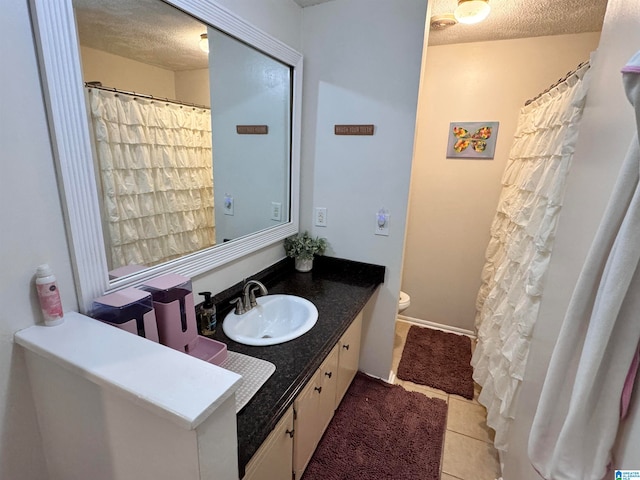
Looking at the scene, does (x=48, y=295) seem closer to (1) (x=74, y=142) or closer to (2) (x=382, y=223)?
(1) (x=74, y=142)

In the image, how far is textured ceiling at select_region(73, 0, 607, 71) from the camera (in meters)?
0.97

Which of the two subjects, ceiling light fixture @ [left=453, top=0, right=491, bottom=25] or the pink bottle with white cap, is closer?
the pink bottle with white cap

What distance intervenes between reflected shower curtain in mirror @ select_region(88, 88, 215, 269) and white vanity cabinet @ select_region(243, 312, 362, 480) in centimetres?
79

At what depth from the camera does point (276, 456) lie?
3.70 feet

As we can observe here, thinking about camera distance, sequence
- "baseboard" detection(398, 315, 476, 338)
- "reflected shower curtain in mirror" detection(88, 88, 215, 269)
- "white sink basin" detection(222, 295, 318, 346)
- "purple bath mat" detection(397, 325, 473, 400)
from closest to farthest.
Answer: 1. "reflected shower curtain in mirror" detection(88, 88, 215, 269)
2. "white sink basin" detection(222, 295, 318, 346)
3. "purple bath mat" detection(397, 325, 473, 400)
4. "baseboard" detection(398, 315, 476, 338)

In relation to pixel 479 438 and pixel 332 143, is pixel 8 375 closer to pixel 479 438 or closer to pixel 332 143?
pixel 332 143

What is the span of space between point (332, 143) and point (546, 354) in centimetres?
152

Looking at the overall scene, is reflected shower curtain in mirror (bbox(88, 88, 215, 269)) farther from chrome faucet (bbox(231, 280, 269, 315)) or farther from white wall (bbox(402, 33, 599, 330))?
white wall (bbox(402, 33, 599, 330))

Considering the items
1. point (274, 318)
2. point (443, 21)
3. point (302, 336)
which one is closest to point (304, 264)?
point (274, 318)

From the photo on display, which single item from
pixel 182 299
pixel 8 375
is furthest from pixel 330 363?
pixel 8 375

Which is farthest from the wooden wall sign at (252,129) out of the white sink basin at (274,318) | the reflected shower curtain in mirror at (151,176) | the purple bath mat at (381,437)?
the purple bath mat at (381,437)

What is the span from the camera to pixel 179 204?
135 cm

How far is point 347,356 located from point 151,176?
1.41m

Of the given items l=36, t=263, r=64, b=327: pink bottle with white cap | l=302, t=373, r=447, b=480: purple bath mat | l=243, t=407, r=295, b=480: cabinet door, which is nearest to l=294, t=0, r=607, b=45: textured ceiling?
l=36, t=263, r=64, b=327: pink bottle with white cap
